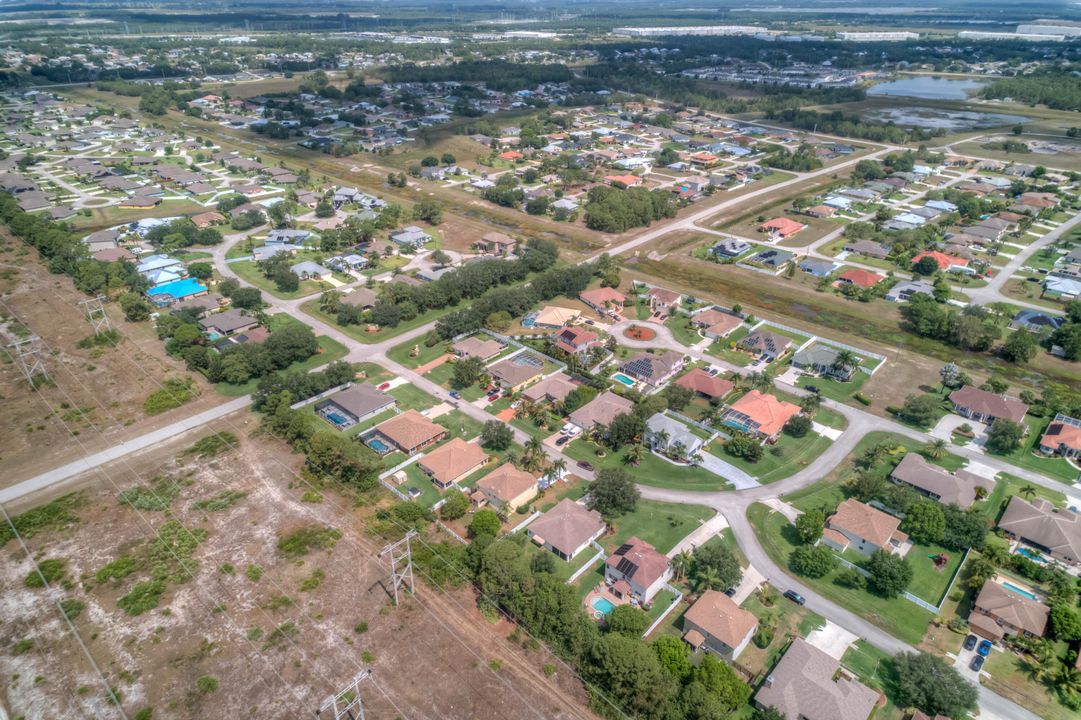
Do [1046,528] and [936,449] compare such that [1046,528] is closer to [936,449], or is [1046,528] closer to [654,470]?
[936,449]

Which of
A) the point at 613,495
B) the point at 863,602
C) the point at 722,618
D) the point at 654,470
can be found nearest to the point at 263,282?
the point at 654,470

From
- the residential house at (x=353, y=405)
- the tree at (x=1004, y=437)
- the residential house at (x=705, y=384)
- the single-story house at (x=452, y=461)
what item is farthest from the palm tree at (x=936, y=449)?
the residential house at (x=353, y=405)

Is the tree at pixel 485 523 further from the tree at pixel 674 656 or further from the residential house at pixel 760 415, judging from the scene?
the residential house at pixel 760 415

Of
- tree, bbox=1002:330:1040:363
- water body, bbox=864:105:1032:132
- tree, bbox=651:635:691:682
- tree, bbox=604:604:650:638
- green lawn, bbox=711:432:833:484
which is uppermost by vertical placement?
water body, bbox=864:105:1032:132

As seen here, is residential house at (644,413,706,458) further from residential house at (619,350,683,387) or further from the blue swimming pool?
the blue swimming pool

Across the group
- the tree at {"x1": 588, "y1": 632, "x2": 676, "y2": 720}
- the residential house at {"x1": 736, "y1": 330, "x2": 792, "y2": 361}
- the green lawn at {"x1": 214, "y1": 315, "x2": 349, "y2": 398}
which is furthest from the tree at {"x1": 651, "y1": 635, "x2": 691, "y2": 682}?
the green lawn at {"x1": 214, "y1": 315, "x2": 349, "y2": 398}

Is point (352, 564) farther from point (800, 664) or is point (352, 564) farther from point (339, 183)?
point (339, 183)

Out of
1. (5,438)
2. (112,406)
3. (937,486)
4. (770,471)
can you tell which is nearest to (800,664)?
(770,471)
